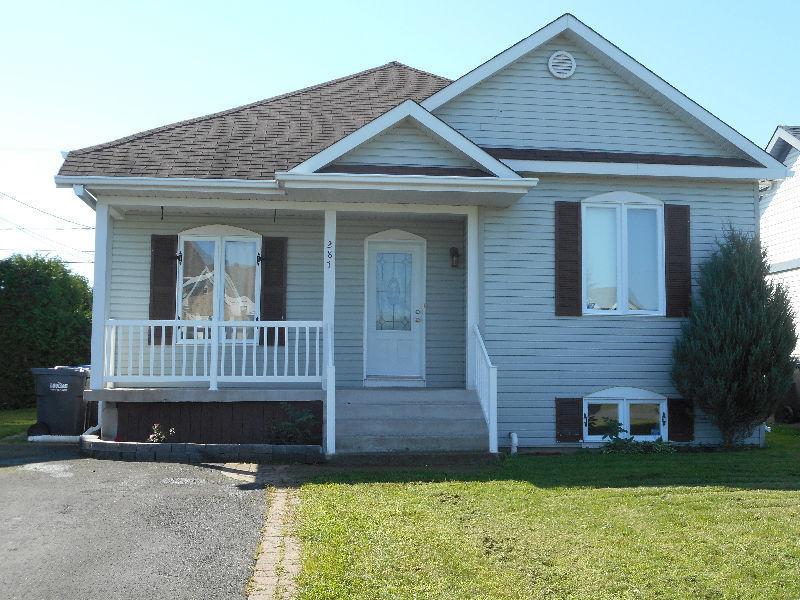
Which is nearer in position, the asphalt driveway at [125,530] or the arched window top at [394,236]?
the asphalt driveway at [125,530]

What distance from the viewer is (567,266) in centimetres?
1086

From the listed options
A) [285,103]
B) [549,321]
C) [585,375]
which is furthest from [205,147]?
[585,375]

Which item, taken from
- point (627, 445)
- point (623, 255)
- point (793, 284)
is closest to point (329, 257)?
point (623, 255)

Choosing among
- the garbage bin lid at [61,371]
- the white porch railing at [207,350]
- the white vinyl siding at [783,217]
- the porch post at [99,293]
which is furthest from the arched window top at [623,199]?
the white vinyl siding at [783,217]

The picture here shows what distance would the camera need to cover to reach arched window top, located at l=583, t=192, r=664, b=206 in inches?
432

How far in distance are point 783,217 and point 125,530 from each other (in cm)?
1688

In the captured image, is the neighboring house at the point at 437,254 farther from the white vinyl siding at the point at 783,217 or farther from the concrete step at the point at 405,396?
the white vinyl siding at the point at 783,217

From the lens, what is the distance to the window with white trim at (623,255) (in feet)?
36.1

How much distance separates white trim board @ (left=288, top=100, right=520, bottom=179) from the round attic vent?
205 cm

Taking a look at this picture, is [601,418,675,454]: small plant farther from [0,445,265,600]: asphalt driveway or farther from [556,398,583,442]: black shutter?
[0,445,265,600]: asphalt driveway

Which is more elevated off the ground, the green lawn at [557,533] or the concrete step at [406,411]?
the concrete step at [406,411]

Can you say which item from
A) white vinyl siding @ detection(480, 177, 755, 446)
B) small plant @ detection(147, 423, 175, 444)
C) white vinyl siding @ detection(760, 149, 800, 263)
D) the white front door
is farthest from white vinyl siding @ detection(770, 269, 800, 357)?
small plant @ detection(147, 423, 175, 444)

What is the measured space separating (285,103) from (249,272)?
11.2ft

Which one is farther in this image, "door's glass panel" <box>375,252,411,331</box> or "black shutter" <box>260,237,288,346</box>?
"door's glass panel" <box>375,252,411,331</box>
